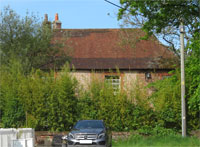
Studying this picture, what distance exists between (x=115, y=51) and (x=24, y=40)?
28.1 feet

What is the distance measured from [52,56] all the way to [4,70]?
5669mm

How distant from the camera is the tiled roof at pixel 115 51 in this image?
31281 millimetres

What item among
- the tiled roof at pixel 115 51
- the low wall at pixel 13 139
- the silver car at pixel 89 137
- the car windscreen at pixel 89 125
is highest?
the tiled roof at pixel 115 51

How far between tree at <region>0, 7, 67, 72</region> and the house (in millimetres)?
2462

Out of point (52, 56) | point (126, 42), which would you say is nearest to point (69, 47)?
point (52, 56)

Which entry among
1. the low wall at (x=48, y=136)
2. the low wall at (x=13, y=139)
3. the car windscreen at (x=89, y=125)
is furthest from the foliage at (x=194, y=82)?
the low wall at (x=13, y=139)

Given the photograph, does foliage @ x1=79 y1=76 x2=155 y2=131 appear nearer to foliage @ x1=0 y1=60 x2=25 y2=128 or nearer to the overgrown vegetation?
the overgrown vegetation

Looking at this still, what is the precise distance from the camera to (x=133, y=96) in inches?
960

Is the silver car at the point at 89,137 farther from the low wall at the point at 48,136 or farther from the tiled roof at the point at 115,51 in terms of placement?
the tiled roof at the point at 115,51

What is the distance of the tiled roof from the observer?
31281 millimetres

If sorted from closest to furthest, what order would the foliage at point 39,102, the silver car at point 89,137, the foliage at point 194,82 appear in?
the silver car at point 89,137 → the foliage at point 194,82 → the foliage at point 39,102

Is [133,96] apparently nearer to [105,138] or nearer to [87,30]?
[105,138]

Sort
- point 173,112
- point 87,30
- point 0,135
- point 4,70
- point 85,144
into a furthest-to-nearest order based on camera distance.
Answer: point 87,30 → point 4,70 → point 173,112 → point 85,144 → point 0,135

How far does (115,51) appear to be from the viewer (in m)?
34.0
